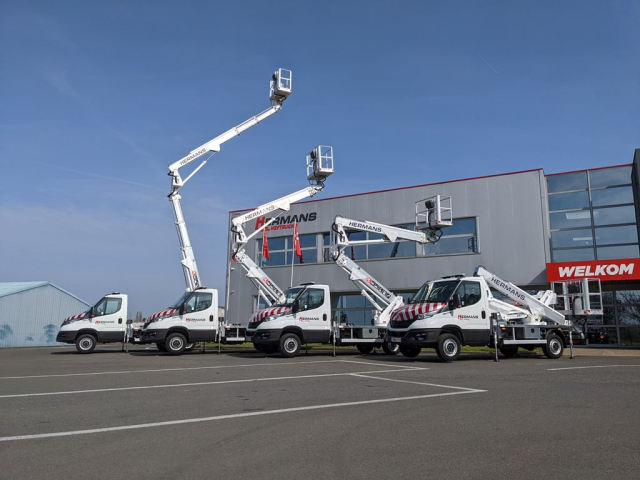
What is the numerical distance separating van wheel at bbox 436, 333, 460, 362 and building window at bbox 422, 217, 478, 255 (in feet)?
38.9

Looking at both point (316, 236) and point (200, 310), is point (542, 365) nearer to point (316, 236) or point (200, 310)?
point (200, 310)

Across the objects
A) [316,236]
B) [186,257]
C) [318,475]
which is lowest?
[318,475]

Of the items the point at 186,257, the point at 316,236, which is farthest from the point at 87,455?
the point at 316,236

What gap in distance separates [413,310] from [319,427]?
9.10 m

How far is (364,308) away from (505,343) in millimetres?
14180

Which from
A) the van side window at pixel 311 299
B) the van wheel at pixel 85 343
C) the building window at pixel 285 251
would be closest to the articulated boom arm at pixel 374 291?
the van side window at pixel 311 299

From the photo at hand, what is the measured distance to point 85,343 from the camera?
1988 cm

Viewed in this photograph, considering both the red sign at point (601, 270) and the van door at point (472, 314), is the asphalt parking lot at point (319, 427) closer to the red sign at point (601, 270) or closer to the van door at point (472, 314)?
the van door at point (472, 314)

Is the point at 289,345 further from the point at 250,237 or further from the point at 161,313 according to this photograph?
the point at 250,237

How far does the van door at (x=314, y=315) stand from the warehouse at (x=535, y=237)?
21.6 feet

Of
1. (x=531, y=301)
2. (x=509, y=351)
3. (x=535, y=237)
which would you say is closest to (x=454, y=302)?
(x=531, y=301)

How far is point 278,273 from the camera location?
31.0 metres

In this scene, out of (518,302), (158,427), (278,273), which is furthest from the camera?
(278,273)

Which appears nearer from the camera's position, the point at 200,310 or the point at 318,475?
the point at 318,475
